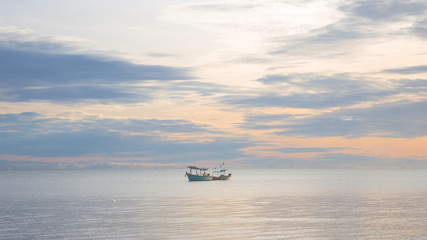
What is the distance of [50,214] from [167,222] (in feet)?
60.7

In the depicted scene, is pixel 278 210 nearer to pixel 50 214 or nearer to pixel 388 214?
pixel 388 214

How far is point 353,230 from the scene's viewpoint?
48.5 metres

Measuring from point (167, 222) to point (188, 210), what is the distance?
47.0ft

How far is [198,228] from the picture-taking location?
48.6 meters

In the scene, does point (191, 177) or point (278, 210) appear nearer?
point (278, 210)

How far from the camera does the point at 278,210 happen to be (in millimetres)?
67125

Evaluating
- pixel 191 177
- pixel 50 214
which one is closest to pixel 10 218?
pixel 50 214

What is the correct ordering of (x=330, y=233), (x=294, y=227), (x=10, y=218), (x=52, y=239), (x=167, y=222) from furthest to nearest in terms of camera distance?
(x=10, y=218) < (x=167, y=222) < (x=294, y=227) < (x=330, y=233) < (x=52, y=239)

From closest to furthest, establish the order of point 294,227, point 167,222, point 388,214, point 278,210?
1. point 294,227
2. point 167,222
3. point 388,214
4. point 278,210

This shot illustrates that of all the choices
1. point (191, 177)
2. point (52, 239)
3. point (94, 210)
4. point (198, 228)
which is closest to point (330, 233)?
point (198, 228)

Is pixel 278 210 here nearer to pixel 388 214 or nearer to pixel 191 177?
pixel 388 214

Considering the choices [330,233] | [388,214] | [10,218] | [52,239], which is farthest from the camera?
[388,214]

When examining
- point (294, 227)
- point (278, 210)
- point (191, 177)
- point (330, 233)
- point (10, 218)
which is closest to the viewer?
point (330, 233)

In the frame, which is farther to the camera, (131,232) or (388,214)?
(388,214)
